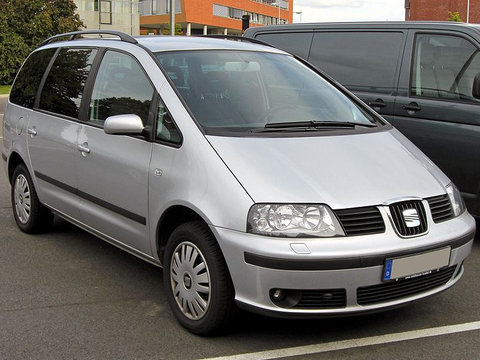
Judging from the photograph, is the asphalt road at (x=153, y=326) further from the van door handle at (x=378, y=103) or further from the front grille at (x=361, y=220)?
the van door handle at (x=378, y=103)

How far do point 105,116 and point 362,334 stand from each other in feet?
7.43

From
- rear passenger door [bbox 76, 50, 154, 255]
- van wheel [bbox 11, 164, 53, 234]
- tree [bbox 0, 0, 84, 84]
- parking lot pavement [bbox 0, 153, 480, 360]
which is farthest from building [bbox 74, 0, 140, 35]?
parking lot pavement [bbox 0, 153, 480, 360]

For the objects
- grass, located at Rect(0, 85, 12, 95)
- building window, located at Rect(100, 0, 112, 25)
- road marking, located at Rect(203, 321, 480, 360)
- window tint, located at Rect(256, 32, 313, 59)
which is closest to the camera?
road marking, located at Rect(203, 321, 480, 360)

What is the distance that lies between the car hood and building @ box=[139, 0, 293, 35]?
70.1 meters

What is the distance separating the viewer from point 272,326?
377 centimetres

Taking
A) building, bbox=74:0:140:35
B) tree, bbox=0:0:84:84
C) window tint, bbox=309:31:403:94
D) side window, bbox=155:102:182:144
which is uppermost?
building, bbox=74:0:140:35

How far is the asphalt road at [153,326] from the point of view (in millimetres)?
3436

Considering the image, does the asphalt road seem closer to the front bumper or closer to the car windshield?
the front bumper

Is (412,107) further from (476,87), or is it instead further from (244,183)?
(244,183)

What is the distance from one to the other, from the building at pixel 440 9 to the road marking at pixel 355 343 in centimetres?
6575

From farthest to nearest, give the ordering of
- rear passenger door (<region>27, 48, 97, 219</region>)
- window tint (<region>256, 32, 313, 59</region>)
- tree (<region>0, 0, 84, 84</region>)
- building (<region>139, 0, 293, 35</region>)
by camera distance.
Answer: building (<region>139, 0, 293, 35</region>)
tree (<region>0, 0, 84, 84</region>)
window tint (<region>256, 32, 313, 59</region>)
rear passenger door (<region>27, 48, 97, 219</region>)

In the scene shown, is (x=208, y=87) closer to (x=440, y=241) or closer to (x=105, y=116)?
(x=105, y=116)

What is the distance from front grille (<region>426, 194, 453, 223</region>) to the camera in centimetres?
356

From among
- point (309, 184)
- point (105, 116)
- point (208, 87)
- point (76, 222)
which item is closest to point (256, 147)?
point (309, 184)
